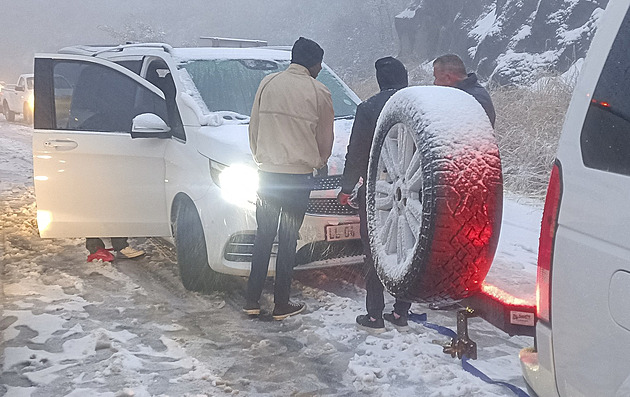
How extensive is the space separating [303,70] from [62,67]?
2196 millimetres

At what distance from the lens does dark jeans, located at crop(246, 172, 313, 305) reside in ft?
13.8

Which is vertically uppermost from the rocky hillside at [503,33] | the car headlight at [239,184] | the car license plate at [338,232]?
the rocky hillside at [503,33]

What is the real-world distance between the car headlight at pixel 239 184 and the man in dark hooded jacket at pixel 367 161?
61cm

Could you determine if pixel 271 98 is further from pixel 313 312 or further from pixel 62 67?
pixel 62 67

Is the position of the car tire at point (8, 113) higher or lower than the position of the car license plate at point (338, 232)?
higher

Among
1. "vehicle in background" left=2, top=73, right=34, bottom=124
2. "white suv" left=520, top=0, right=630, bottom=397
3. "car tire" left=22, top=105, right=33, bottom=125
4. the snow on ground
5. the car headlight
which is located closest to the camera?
"white suv" left=520, top=0, right=630, bottom=397

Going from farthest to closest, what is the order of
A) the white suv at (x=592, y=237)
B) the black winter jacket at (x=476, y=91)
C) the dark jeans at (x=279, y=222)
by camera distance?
1. the black winter jacket at (x=476, y=91)
2. the dark jeans at (x=279, y=222)
3. the white suv at (x=592, y=237)

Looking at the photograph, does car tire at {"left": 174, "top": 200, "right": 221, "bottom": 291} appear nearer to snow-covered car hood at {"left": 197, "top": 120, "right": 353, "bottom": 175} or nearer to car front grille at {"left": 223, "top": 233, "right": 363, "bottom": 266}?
car front grille at {"left": 223, "top": 233, "right": 363, "bottom": 266}

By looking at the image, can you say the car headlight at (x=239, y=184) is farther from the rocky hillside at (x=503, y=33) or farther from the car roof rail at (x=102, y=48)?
the rocky hillside at (x=503, y=33)

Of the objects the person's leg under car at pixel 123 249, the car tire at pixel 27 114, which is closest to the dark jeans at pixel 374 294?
the person's leg under car at pixel 123 249

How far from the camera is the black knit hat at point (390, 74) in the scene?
4.10 m

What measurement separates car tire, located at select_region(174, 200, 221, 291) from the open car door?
35cm

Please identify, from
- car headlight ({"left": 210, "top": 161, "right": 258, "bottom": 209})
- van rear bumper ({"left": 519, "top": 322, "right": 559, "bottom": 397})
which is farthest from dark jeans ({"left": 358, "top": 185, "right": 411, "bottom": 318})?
van rear bumper ({"left": 519, "top": 322, "right": 559, "bottom": 397})

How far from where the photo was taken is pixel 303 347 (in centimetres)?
396
